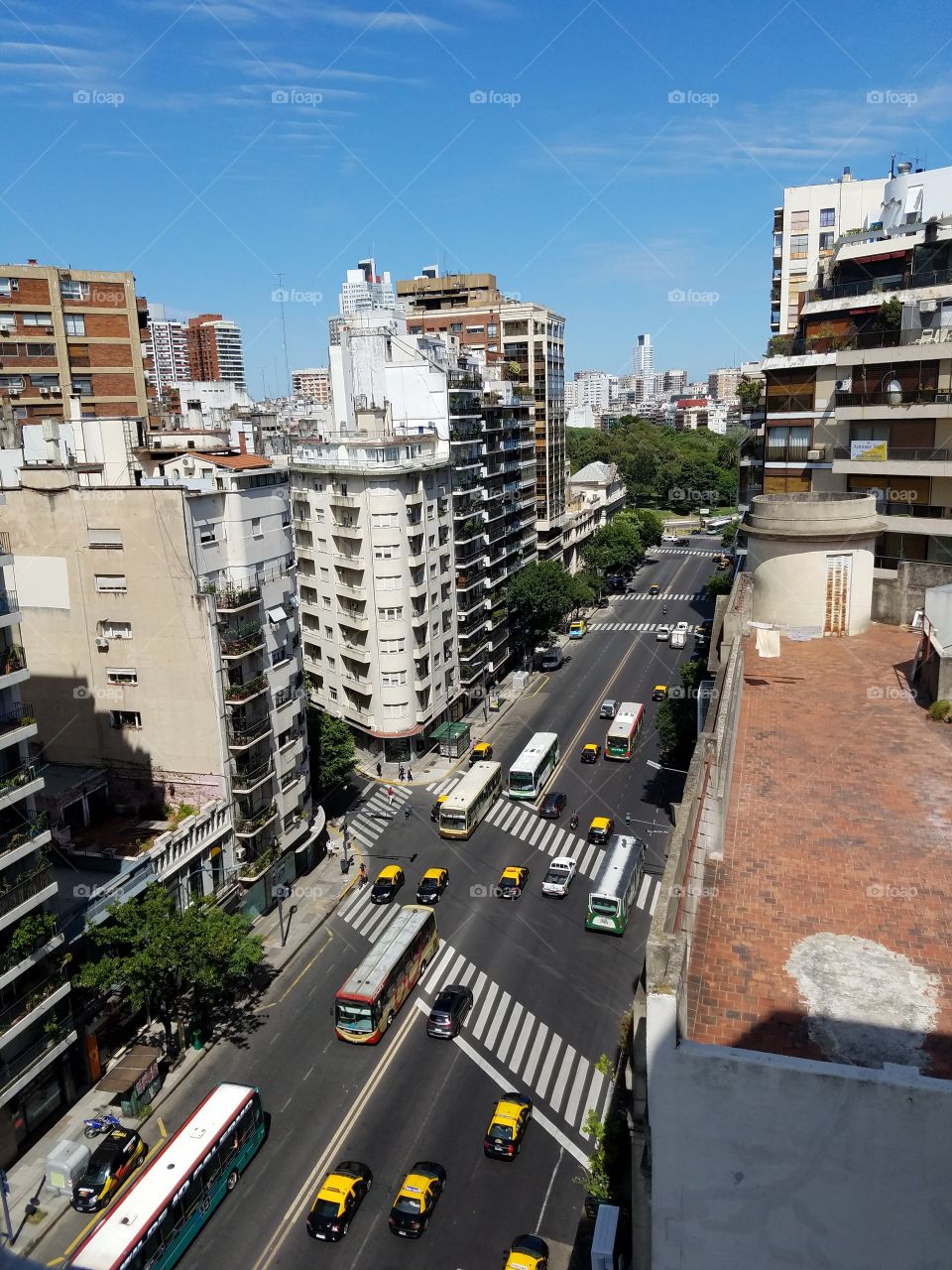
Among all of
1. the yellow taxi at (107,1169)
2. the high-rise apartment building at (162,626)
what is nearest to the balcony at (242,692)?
the high-rise apartment building at (162,626)

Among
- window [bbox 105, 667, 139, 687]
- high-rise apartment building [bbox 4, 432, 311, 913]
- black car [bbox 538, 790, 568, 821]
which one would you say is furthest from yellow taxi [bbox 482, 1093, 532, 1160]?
black car [bbox 538, 790, 568, 821]

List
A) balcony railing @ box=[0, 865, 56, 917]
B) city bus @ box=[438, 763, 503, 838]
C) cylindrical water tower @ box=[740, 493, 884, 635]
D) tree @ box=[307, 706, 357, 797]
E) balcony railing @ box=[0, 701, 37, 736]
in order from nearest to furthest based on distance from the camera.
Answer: cylindrical water tower @ box=[740, 493, 884, 635] < balcony railing @ box=[0, 865, 56, 917] < balcony railing @ box=[0, 701, 37, 736] < city bus @ box=[438, 763, 503, 838] < tree @ box=[307, 706, 357, 797]

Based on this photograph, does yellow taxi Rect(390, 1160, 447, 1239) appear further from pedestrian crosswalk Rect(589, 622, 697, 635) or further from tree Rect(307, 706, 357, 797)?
pedestrian crosswalk Rect(589, 622, 697, 635)

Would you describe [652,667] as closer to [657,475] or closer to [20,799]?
[20,799]

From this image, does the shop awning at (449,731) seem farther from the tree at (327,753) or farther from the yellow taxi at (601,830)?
the yellow taxi at (601,830)

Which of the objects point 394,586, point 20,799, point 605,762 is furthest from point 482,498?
point 20,799
